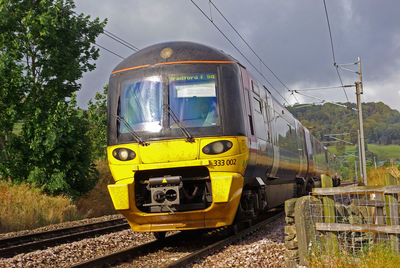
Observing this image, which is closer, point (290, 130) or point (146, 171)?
point (146, 171)

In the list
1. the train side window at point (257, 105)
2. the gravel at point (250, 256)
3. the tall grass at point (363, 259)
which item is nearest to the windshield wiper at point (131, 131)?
the gravel at point (250, 256)

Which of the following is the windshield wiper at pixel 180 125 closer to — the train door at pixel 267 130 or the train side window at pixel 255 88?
the train side window at pixel 255 88

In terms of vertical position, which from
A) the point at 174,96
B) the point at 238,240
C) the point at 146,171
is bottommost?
the point at 238,240

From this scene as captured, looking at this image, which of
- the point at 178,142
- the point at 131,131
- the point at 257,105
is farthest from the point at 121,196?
the point at 257,105

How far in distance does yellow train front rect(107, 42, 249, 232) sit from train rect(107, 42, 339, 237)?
2cm

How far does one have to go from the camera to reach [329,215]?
601cm

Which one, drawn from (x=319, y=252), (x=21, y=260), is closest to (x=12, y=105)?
(x=21, y=260)

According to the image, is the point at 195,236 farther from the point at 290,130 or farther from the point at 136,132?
the point at 290,130

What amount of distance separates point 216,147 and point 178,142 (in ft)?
2.06

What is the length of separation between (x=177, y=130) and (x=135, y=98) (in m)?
1.06

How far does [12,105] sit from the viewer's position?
16.8m

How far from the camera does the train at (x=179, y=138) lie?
757 cm

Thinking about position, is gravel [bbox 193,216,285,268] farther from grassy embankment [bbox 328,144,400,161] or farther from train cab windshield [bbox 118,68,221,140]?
grassy embankment [bbox 328,144,400,161]

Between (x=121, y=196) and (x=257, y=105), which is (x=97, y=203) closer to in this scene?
(x=257, y=105)
